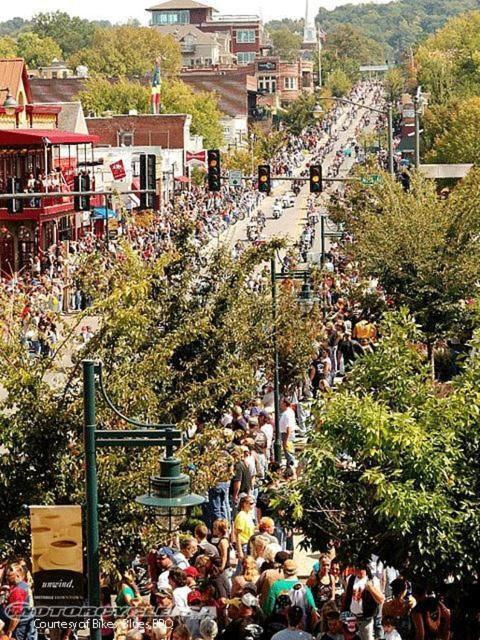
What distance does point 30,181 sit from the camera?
52.6m

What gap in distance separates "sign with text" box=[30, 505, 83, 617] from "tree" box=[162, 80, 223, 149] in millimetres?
106252

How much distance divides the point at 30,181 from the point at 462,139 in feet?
94.9

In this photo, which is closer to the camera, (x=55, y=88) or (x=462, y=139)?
(x=462, y=139)

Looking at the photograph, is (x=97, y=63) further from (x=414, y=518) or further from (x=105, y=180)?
(x=414, y=518)

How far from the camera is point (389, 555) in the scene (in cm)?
1235

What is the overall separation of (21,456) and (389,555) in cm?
328

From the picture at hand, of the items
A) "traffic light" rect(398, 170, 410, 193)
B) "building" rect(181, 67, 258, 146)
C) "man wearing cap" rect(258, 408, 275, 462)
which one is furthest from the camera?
"building" rect(181, 67, 258, 146)

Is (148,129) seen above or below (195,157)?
above

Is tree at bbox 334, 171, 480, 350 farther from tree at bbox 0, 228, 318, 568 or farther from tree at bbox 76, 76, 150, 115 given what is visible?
tree at bbox 76, 76, 150, 115

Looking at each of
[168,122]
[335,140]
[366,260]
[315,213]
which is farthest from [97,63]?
[366,260]

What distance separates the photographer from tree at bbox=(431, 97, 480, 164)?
73.6 m

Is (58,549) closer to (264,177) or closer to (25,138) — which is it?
(264,177)

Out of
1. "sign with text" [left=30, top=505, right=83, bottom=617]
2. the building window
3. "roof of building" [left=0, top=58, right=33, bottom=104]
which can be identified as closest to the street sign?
"roof of building" [left=0, top=58, right=33, bottom=104]

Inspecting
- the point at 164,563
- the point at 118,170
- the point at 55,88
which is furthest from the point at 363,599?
the point at 55,88
